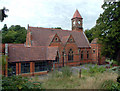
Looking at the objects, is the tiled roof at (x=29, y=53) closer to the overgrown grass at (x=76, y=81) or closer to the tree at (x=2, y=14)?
the overgrown grass at (x=76, y=81)

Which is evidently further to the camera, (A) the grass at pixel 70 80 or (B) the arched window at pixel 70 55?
(B) the arched window at pixel 70 55

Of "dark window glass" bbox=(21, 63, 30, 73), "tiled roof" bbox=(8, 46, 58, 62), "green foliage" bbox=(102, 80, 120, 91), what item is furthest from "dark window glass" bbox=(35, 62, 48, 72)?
"green foliage" bbox=(102, 80, 120, 91)

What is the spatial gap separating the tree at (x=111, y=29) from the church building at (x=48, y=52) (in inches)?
289

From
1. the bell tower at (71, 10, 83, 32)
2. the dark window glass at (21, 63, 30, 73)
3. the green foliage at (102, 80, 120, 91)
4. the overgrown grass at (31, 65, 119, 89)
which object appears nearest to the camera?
the green foliage at (102, 80, 120, 91)

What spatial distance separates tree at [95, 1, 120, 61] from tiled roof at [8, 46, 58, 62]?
9848mm

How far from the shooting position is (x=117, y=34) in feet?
39.5

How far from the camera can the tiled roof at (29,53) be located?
1638 cm

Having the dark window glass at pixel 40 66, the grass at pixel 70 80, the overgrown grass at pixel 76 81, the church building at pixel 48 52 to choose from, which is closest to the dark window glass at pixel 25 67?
the church building at pixel 48 52

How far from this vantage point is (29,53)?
18297mm

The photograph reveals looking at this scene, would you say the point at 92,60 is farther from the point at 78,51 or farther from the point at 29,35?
the point at 29,35

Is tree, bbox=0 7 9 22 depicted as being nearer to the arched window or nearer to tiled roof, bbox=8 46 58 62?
tiled roof, bbox=8 46 58 62

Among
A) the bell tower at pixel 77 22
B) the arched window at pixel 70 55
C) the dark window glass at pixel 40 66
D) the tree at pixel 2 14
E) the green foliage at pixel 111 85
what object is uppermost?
the bell tower at pixel 77 22

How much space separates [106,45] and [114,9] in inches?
170

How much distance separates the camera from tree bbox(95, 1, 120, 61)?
11.8 m
